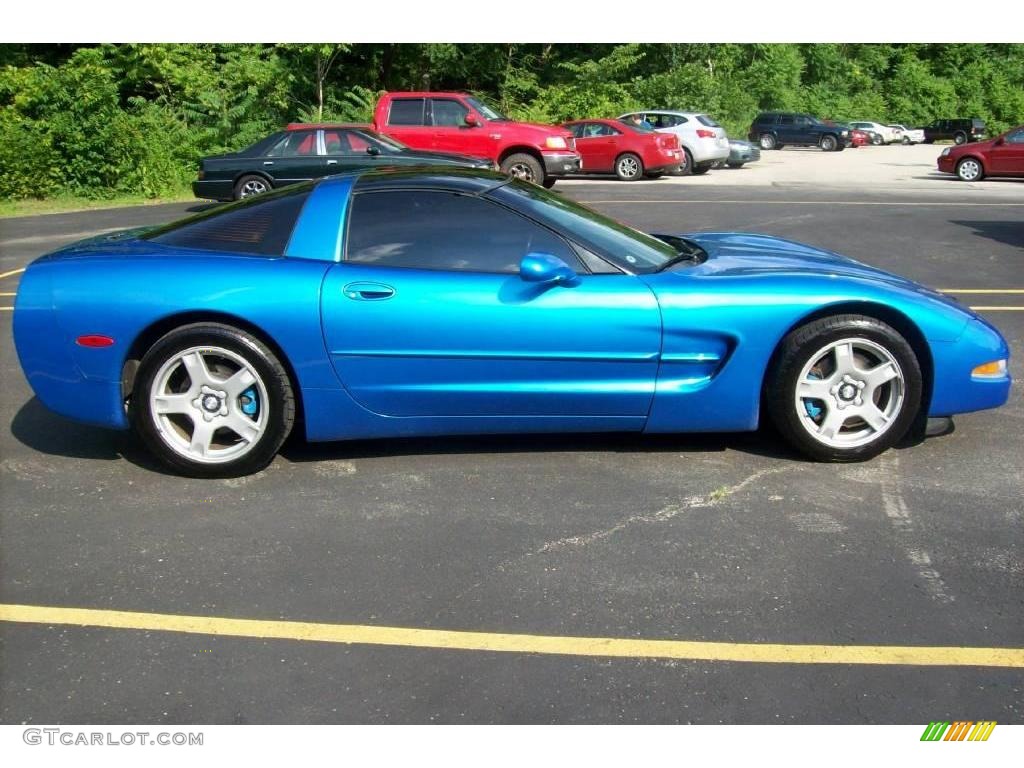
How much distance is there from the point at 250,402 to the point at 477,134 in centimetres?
1413

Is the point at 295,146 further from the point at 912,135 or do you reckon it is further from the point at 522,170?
the point at 912,135

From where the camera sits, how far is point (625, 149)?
21.6m

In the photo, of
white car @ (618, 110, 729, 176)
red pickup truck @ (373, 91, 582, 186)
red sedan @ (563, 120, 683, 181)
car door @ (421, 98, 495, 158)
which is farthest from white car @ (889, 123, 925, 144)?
car door @ (421, 98, 495, 158)

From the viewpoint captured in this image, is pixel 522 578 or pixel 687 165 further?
pixel 687 165

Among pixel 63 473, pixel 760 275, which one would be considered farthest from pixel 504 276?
pixel 63 473

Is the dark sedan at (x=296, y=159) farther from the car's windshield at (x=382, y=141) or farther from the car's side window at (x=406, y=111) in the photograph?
the car's side window at (x=406, y=111)

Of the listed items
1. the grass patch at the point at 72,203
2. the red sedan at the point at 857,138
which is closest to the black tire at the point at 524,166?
the grass patch at the point at 72,203

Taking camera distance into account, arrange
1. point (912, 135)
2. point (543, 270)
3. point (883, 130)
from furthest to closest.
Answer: point (912, 135)
point (883, 130)
point (543, 270)

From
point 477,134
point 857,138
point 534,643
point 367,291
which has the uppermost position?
point 857,138

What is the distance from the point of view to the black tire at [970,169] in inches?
871

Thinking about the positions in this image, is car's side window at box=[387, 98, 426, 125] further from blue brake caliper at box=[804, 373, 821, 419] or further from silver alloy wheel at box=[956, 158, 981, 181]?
blue brake caliper at box=[804, 373, 821, 419]

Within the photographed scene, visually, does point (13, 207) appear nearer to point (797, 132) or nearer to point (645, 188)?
point (645, 188)

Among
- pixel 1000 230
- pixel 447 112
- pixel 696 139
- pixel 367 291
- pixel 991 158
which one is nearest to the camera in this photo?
pixel 367 291

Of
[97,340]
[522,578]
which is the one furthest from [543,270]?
[97,340]
